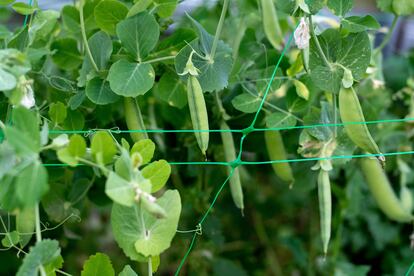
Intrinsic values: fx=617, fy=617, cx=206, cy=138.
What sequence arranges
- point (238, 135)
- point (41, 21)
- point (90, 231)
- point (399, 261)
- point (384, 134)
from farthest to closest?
point (90, 231)
point (399, 261)
point (384, 134)
point (238, 135)
point (41, 21)

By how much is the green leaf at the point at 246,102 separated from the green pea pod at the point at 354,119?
0.56 feet

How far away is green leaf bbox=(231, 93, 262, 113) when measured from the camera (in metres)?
1.07

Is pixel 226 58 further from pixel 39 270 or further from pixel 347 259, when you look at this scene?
pixel 347 259

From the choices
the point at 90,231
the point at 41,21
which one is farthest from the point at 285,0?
the point at 90,231

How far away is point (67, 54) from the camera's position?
115 centimetres

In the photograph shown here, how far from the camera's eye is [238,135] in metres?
1.20

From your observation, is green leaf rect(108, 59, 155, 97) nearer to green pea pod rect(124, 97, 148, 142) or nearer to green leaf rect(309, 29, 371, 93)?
green pea pod rect(124, 97, 148, 142)

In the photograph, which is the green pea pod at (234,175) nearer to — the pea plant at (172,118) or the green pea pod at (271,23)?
the pea plant at (172,118)

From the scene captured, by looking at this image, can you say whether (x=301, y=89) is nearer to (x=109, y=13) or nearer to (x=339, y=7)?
(x=339, y=7)

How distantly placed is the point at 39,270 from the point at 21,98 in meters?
0.22

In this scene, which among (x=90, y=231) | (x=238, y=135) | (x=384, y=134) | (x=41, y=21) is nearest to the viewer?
(x=41, y=21)

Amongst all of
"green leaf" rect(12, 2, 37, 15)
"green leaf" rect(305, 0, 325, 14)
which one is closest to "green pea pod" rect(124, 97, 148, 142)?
"green leaf" rect(12, 2, 37, 15)

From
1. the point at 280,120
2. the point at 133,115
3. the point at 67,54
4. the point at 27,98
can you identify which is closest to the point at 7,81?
the point at 27,98

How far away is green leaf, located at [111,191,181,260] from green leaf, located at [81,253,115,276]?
0.12ft
